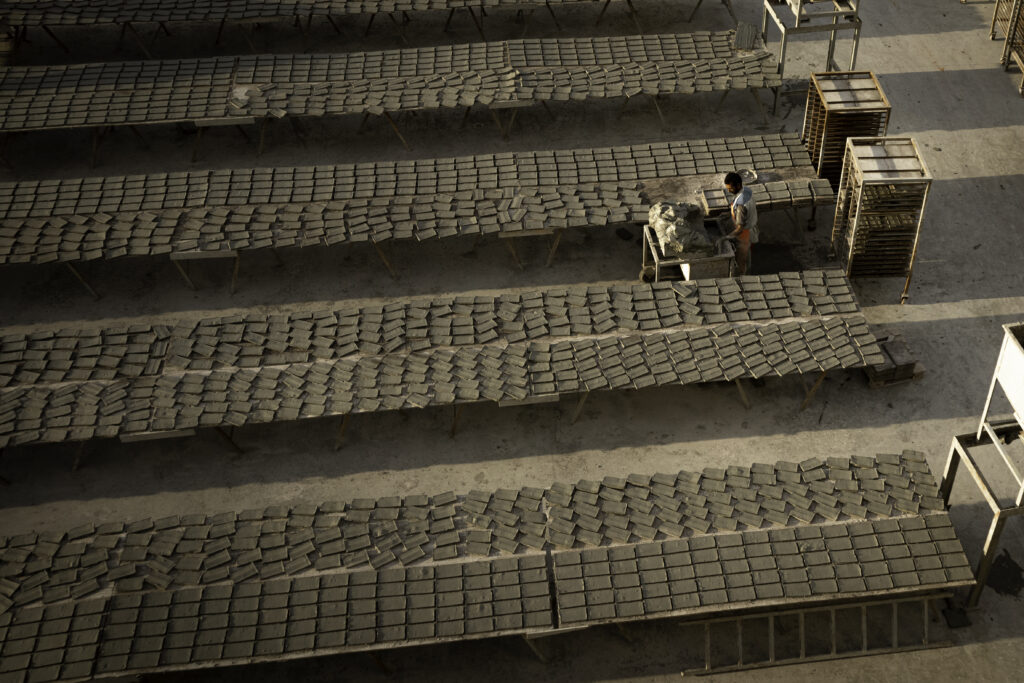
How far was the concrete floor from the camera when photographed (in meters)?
15.0

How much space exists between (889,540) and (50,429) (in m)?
14.2

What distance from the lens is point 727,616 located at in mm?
14648

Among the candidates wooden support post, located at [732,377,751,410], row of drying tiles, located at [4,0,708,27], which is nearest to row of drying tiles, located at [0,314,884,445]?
wooden support post, located at [732,377,751,410]

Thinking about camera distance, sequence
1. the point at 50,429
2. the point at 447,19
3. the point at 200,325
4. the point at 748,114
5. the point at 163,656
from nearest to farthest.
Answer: the point at 163,656 → the point at 50,429 → the point at 200,325 → the point at 748,114 → the point at 447,19

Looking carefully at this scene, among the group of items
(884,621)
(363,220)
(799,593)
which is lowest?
(884,621)

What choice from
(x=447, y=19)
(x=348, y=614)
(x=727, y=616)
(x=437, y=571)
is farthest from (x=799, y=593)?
(x=447, y=19)

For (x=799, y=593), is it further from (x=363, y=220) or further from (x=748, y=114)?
(x=748, y=114)

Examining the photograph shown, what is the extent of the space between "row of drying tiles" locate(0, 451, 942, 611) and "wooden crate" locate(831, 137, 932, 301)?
206 inches

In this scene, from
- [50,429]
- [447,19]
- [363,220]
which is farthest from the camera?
[447,19]

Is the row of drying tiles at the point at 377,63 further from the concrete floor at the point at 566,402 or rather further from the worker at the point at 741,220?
the worker at the point at 741,220

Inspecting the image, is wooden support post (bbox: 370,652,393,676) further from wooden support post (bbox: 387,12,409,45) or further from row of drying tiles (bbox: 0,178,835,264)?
wooden support post (bbox: 387,12,409,45)

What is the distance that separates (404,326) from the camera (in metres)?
18.2

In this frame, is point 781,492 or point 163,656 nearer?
point 163,656

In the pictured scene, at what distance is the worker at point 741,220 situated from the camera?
1852 centimetres
